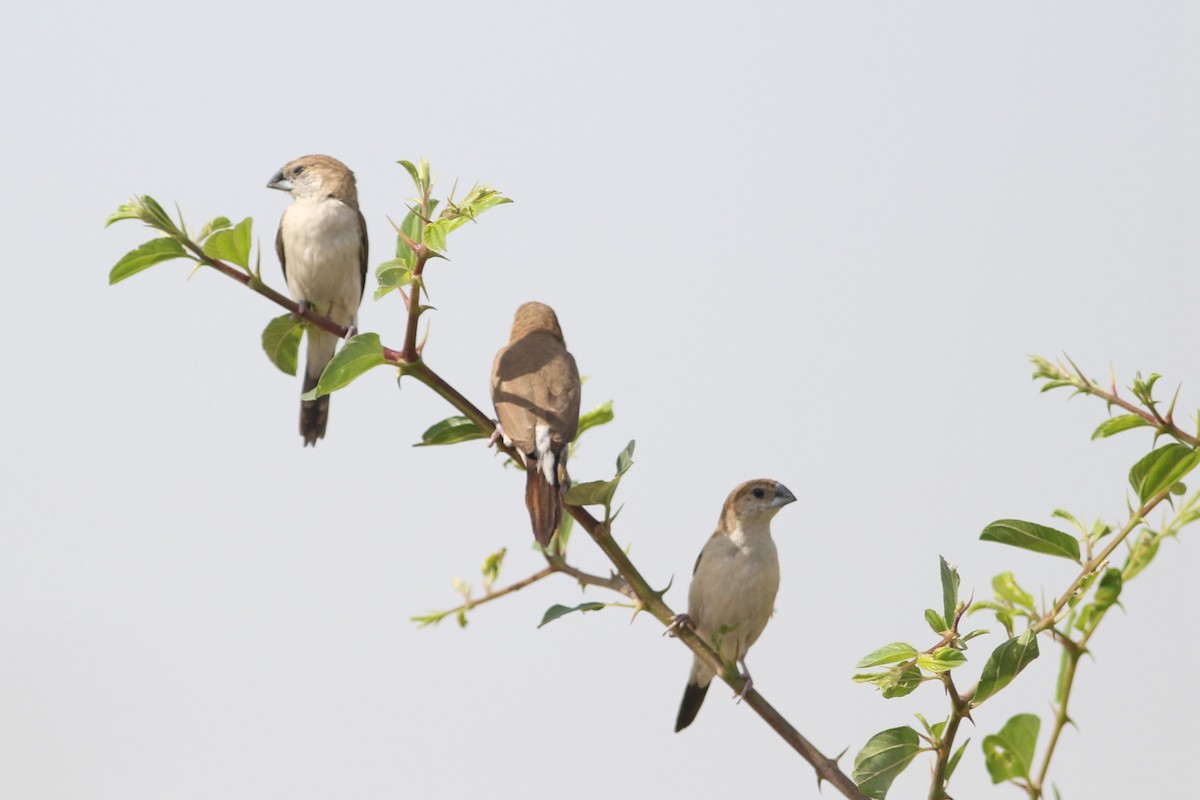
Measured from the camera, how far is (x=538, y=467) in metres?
2.84

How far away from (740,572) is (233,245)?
2.54 meters

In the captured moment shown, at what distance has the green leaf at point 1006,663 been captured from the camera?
5.97 feet

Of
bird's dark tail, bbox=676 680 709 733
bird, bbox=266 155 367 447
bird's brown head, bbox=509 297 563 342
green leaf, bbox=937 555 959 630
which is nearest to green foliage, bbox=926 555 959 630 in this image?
green leaf, bbox=937 555 959 630

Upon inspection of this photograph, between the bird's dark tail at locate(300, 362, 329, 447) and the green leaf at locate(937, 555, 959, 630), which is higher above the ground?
the bird's dark tail at locate(300, 362, 329, 447)

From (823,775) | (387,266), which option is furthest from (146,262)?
(823,775)

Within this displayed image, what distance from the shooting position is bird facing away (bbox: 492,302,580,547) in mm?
2664

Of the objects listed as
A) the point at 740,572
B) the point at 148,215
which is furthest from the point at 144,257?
the point at 740,572

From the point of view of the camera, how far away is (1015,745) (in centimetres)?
138

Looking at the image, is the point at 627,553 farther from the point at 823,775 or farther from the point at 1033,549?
the point at 1033,549

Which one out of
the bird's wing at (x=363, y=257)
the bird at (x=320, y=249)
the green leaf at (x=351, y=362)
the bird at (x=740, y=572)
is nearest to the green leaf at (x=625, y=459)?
the green leaf at (x=351, y=362)

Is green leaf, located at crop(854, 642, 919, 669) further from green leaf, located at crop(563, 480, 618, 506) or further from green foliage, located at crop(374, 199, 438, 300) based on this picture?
green foliage, located at crop(374, 199, 438, 300)

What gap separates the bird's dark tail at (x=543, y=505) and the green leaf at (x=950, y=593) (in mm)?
813

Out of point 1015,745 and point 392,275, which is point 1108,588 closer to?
point 1015,745

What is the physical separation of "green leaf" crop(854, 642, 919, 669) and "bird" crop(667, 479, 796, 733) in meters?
2.25
